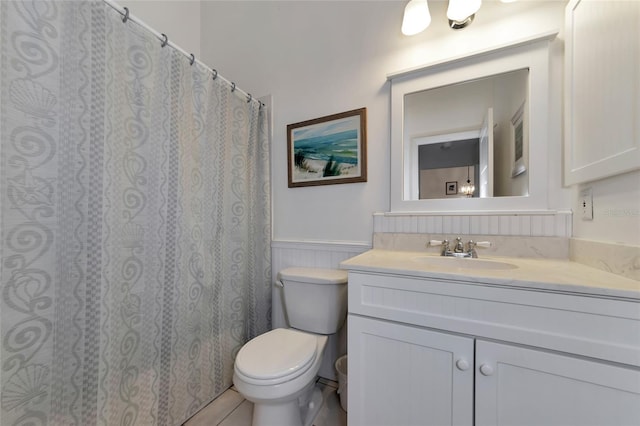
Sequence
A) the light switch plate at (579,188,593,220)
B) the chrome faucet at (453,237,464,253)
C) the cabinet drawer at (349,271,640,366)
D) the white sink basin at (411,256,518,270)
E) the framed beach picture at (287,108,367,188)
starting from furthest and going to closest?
the framed beach picture at (287,108,367,188) < the chrome faucet at (453,237,464,253) < the white sink basin at (411,256,518,270) < the light switch plate at (579,188,593,220) < the cabinet drawer at (349,271,640,366)

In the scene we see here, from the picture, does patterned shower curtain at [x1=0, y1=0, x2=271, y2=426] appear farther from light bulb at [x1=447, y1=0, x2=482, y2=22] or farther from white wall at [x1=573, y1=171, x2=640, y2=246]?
white wall at [x1=573, y1=171, x2=640, y2=246]

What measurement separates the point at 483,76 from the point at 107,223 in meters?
1.72

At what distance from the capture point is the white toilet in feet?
3.26

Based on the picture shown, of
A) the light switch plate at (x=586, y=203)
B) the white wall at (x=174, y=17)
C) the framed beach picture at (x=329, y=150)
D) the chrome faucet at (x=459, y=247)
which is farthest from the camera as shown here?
the white wall at (x=174, y=17)

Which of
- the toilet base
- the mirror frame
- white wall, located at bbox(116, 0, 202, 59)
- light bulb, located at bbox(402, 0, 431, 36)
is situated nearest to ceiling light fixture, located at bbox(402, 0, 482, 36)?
light bulb, located at bbox(402, 0, 431, 36)

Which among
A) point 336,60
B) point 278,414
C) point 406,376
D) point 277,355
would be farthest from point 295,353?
point 336,60

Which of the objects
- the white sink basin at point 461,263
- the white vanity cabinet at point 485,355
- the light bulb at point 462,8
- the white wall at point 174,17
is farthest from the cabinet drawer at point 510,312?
the white wall at point 174,17

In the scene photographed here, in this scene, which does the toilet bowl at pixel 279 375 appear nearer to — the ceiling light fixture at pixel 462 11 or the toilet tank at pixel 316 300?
the toilet tank at pixel 316 300

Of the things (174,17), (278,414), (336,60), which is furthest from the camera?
(174,17)

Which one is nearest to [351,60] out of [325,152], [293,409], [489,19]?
[325,152]

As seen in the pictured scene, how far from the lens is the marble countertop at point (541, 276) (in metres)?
0.66

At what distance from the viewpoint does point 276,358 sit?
108 cm

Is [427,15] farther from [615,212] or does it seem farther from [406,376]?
[406,376]

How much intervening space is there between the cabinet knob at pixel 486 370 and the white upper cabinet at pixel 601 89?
2.30 feet
